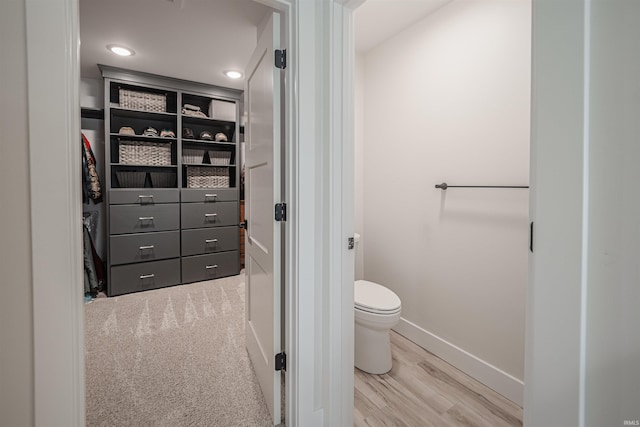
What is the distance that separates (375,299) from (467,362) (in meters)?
0.70

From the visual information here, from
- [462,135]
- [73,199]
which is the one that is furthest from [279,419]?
[462,135]

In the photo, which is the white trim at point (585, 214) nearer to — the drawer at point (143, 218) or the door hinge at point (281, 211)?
the door hinge at point (281, 211)

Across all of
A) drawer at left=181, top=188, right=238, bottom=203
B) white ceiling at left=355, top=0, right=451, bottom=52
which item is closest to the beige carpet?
drawer at left=181, top=188, right=238, bottom=203

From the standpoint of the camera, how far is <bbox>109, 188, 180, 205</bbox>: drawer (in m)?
2.89

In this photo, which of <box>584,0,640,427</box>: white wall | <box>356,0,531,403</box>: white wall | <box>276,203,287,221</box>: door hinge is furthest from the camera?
<box>356,0,531,403</box>: white wall

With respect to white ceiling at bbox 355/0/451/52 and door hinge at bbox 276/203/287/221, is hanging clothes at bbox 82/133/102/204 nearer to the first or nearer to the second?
door hinge at bbox 276/203/287/221

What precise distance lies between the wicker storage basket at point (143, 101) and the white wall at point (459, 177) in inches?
94.1

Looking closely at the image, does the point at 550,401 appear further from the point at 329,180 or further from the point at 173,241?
the point at 173,241

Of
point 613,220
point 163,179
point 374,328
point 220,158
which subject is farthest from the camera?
point 220,158

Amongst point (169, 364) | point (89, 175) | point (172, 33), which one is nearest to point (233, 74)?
point (172, 33)

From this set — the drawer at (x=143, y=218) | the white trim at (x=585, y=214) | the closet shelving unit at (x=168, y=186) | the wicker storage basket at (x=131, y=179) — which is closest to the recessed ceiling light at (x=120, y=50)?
the closet shelving unit at (x=168, y=186)

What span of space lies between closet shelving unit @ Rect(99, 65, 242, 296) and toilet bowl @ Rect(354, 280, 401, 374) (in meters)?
2.27

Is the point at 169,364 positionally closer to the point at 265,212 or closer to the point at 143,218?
the point at 265,212

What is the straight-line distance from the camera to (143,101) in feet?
9.98
